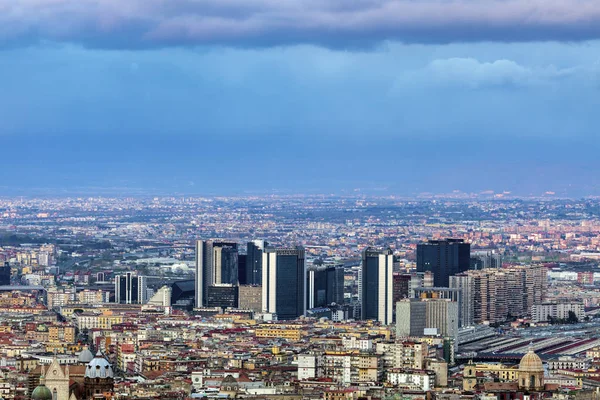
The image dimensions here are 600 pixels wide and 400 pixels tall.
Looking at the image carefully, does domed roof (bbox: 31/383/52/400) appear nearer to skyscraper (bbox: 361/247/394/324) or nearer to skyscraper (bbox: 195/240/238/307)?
skyscraper (bbox: 361/247/394/324)

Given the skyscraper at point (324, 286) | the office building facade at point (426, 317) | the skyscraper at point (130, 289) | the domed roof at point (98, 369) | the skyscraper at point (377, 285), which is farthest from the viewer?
the skyscraper at point (130, 289)

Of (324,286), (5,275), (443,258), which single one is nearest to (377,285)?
(324,286)

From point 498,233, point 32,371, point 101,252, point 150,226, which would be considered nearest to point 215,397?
Answer: point 32,371

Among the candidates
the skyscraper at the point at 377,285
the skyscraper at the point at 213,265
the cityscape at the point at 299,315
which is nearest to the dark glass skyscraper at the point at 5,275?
the cityscape at the point at 299,315

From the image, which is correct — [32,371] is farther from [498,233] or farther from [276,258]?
[498,233]

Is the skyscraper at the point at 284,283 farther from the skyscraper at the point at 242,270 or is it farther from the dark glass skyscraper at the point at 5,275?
the dark glass skyscraper at the point at 5,275

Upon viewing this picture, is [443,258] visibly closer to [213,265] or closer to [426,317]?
[213,265]

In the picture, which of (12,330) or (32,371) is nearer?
(32,371)
